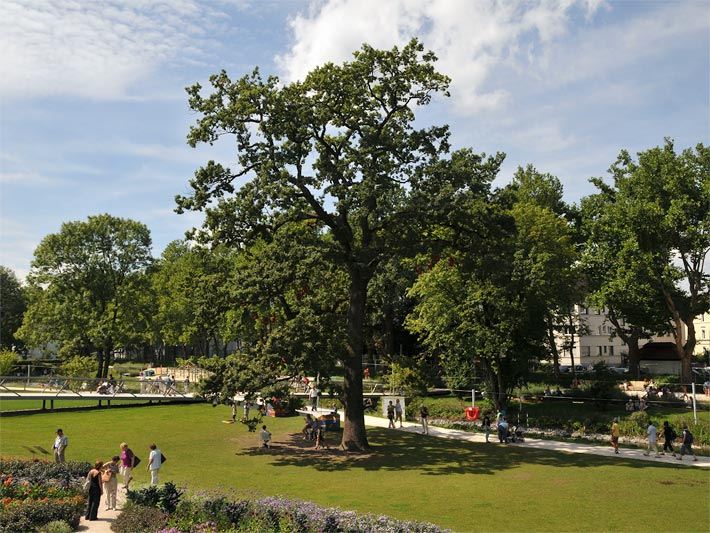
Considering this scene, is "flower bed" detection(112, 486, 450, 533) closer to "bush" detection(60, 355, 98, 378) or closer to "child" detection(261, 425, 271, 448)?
"child" detection(261, 425, 271, 448)

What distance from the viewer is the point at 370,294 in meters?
39.1

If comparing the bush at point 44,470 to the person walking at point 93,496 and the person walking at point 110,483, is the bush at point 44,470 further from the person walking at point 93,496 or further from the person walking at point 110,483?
the person walking at point 93,496

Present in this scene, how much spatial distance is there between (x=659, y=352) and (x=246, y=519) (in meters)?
62.5

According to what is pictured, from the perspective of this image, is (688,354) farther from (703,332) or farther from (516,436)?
(703,332)

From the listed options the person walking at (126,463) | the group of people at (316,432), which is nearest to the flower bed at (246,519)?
the person walking at (126,463)

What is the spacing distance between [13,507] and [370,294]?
25.8 metres

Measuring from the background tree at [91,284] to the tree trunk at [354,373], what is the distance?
131 feet

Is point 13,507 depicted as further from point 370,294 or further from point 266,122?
point 370,294

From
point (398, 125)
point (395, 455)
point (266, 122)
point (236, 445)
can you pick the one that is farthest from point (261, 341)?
point (398, 125)

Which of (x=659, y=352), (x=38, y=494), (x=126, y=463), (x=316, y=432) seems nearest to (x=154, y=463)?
(x=126, y=463)

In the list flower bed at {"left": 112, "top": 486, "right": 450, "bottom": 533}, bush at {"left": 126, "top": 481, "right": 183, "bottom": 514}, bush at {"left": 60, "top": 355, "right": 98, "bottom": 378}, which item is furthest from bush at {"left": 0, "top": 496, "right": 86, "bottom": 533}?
bush at {"left": 60, "top": 355, "right": 98, "bottom": 378}

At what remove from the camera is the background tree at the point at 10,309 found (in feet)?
322

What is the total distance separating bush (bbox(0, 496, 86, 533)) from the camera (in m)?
15.1

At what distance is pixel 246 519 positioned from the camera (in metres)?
14.8
